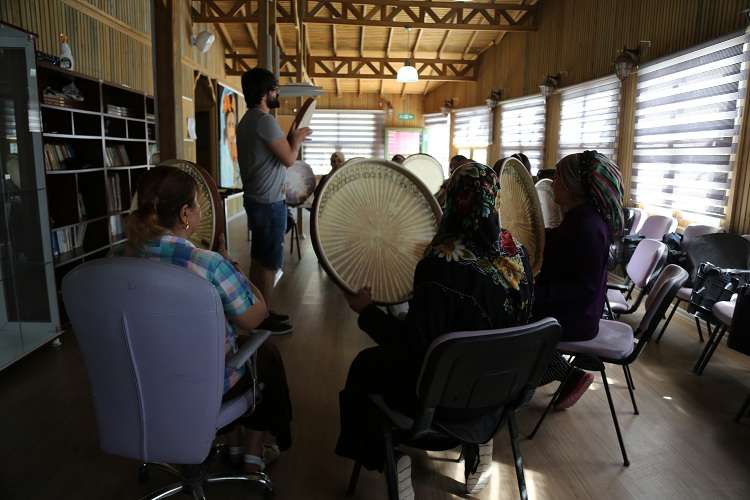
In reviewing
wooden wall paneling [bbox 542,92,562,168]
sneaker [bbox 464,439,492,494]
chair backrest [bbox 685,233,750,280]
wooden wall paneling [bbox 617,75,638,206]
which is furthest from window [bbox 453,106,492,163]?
sneaker [bbox 464,439,492,494]

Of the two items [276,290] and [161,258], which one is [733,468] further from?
[276,290]

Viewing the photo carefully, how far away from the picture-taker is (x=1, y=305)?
3088mm

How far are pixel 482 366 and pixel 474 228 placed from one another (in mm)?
372

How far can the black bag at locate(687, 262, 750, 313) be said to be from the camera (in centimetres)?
323

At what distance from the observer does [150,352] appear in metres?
1.38

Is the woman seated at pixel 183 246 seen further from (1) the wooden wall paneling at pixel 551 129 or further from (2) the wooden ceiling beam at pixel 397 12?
(1) the wooden wall paneling at pixel 551 129

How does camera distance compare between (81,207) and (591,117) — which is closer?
(81,207)

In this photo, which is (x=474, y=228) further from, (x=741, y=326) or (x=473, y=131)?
(x=473, y=131)

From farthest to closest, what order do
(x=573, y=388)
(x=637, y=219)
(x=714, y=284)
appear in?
(x=637, y=219), (x=714, y=284), (x=573, y=388)

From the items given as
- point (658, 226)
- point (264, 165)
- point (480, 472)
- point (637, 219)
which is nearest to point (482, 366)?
point (480, 472)

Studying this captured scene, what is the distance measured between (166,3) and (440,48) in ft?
30.8

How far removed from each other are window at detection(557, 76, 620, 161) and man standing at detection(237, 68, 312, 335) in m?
4.73

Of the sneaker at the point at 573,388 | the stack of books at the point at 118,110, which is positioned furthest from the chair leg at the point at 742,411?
the stack of books at the point at 118,110

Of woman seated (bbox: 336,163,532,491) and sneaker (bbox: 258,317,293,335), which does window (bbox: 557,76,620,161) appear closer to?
sneaker (bbox: 258,317,293,335)
